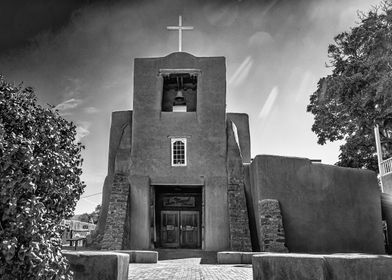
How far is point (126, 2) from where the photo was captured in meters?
8.05

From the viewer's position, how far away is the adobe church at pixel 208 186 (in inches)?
614

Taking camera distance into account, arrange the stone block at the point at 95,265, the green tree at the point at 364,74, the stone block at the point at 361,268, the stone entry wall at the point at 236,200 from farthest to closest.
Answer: the stone entry wall at the point at 236,200, the green tree at the point at 364,74, the stone block at the point at 95,265, the stone block at the point at 361,268

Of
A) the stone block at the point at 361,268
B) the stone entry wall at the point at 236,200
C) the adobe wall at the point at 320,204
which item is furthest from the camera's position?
the stone entry wall at the point at 236,200

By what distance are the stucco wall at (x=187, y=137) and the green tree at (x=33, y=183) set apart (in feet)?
44.3

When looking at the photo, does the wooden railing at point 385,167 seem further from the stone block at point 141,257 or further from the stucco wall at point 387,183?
the stone block at point 141,257

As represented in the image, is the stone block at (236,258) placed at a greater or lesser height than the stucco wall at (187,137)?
lesser

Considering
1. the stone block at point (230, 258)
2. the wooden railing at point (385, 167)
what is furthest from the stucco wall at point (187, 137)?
the wooden railing at point (385, 167)

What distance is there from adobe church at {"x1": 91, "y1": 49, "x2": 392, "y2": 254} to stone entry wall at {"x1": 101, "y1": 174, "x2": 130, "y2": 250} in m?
0.05

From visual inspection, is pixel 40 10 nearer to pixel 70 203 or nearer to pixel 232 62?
pixel 70 203

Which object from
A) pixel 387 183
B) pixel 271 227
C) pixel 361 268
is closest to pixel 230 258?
pixel 271 227

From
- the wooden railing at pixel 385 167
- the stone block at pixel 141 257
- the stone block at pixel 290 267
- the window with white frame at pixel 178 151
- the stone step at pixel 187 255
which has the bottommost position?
the stone step at pixel 187 255

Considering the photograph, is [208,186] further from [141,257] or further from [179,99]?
[141,257]

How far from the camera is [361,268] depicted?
5.79 m

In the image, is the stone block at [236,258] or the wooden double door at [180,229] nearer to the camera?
the stone block at [236,258]
